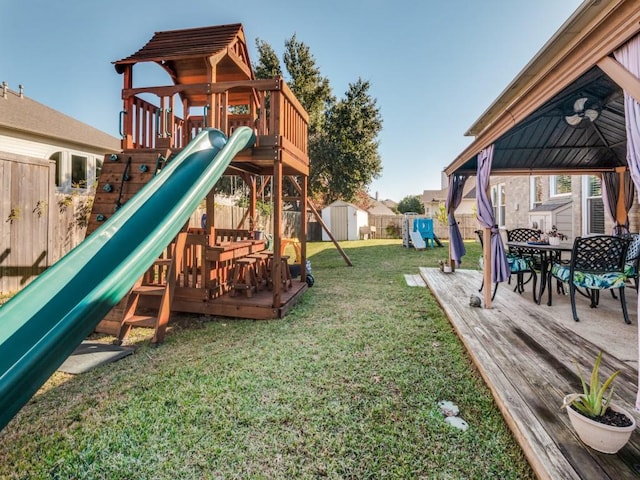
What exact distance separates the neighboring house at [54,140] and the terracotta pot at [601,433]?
11852 mm

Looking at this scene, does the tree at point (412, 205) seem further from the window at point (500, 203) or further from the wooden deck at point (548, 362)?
the wooden deck at point (548, 362)

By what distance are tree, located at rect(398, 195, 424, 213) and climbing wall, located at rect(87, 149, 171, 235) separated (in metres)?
34.9

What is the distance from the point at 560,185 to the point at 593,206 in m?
2.04

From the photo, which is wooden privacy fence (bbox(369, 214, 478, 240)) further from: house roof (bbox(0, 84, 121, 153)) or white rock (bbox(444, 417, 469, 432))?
white rock (bbox(444, 417, 469, 432))

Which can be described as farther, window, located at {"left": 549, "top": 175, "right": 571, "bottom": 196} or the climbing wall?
window, located at {"left": 549, "top": 175, "right": 571, "bottom": 196}

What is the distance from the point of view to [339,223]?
775 inches

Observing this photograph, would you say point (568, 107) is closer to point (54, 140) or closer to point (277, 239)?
point (277, 239)

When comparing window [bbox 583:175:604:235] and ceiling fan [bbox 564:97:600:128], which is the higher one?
ceiling fan [bbox 564:97:600:128]

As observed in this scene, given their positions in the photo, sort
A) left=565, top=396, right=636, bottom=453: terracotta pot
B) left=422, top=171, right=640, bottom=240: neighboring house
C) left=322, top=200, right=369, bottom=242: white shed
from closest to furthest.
Result: left=565, top=396, right=636, bottom=453: terracotta pot, left=422, top=171, right=640, bottom=240: neighboring house, left=322, top=200, right=369, bottom=242: white shed

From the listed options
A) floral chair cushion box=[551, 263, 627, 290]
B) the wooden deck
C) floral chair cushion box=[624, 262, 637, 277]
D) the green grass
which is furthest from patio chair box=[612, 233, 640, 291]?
the green grass

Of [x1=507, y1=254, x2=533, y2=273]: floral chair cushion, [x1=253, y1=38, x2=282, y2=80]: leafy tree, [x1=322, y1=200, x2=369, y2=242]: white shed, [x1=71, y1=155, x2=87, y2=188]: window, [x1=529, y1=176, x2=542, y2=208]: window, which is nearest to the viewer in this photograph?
[x1=507, y1=254, x2=533, y2=273]: floral chair cushion

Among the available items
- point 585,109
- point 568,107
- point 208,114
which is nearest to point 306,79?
point 208,114

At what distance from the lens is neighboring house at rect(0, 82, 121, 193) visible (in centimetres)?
944

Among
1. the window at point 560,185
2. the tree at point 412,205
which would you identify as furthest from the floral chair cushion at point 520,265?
the tree at point 412,205
